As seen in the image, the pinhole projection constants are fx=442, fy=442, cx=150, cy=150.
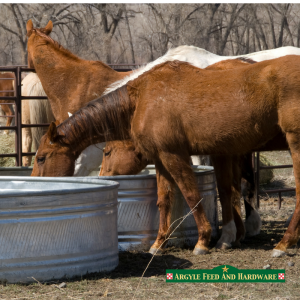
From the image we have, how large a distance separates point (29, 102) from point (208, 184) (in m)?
4.54

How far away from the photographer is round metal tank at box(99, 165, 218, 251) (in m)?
4.04

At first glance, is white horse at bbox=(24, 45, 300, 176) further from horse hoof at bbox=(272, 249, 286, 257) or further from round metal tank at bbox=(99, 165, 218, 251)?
horse hoof at bbox=(272, 249, 286, 257)

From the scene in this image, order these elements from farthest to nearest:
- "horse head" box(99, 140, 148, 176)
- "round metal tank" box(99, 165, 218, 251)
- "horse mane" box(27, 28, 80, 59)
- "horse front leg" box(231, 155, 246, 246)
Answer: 1. "horse mane" box(27, 28, 80, 59)
2. "horse head" box(99, 140, 148, 176)
3. "horse front leg" box(231, 155, 246, 246)
4. "round metal tank" box(99, 165, 218, 251)

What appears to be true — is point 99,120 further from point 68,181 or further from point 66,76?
point 66,76

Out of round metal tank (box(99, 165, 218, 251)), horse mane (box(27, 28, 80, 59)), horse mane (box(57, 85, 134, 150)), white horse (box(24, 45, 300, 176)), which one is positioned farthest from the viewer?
horse mane (box(27, 28, 80, 59))

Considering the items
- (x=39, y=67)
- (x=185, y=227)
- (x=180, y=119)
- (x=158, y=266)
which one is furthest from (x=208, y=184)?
(x=39, y=67)

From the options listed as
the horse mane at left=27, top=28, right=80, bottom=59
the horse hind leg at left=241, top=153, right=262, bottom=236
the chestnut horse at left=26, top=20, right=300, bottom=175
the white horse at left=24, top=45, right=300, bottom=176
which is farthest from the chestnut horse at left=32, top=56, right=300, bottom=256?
the horse mane at left=27, top=28, right=80, bottom=59

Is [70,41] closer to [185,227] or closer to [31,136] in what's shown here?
[31,136]

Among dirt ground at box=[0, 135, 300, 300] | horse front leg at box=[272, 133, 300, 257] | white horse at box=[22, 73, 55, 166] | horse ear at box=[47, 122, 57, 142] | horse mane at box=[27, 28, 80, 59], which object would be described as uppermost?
horse mane at box=[27, 28, 80, 59]

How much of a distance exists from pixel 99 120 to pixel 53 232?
1.49 metres

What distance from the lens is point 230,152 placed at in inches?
156

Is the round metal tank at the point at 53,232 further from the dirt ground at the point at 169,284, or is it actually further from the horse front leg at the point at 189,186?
the horse front leg at the point at 189,186

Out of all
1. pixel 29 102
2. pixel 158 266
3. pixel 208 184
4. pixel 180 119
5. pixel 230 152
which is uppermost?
pixel 29 102

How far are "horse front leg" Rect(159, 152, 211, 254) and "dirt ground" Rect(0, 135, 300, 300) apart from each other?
144 mm
